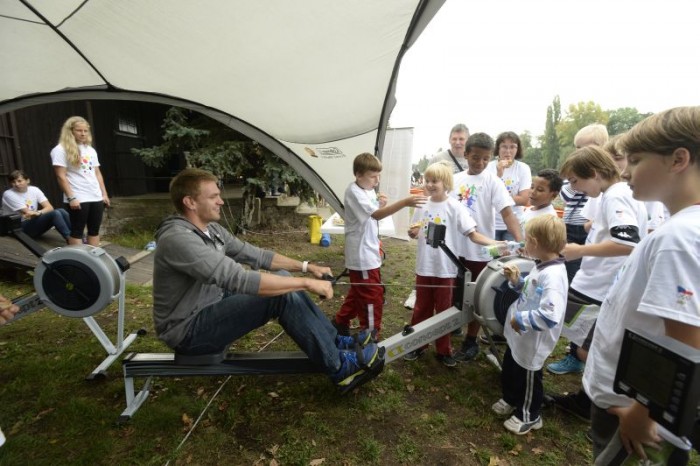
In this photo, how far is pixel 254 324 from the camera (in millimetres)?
2188

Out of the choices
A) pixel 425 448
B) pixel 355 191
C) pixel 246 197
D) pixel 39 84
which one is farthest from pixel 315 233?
pixel 425 448

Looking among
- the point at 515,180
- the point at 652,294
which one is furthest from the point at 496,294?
the point at 515,180

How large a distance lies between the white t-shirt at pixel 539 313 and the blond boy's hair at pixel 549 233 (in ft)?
0.31

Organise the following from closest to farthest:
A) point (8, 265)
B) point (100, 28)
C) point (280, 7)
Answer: point (280, 7) < point (100, 28) < point (8, 265)

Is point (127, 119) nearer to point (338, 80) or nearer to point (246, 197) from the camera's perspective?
point (246, 197)

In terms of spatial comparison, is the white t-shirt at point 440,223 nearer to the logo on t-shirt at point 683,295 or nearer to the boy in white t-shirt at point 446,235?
the boy in white t-shirt at point 446,235

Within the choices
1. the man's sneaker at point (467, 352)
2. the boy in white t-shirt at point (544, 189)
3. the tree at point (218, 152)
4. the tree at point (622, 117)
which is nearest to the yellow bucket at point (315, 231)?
the tree at point (218, 152)

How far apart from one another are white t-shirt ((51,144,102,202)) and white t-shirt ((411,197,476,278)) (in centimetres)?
402

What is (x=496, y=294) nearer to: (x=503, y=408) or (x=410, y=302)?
(x=503, y=408)

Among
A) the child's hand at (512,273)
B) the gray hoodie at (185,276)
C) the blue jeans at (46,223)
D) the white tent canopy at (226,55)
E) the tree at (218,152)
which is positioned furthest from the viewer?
the tree at (218,152)

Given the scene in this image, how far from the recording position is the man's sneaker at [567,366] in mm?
2994

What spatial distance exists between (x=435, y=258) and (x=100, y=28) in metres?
3.25

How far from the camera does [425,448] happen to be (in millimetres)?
2188

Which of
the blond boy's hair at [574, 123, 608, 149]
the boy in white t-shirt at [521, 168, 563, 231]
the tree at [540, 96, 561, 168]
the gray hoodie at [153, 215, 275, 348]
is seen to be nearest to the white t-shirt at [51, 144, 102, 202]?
the gray hoodie at [153, 215, 275, 348]
